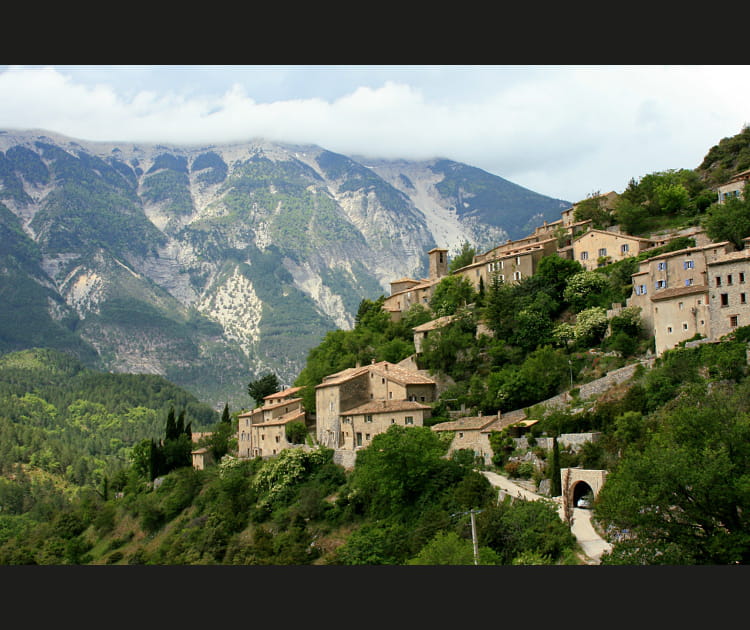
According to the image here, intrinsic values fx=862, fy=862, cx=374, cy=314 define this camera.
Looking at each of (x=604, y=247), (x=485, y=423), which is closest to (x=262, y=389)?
(x=604, y=247)

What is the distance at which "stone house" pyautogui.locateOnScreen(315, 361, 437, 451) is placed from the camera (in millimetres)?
62156

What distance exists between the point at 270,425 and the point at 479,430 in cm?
2406

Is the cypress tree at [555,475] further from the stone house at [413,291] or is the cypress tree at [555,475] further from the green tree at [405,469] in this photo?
the stone house at [413,291]

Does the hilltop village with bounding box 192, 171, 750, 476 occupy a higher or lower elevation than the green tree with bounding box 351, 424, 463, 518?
higher

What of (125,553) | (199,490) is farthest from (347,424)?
(125,553)

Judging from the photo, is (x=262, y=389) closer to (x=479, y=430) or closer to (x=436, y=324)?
(x=436, y=324)

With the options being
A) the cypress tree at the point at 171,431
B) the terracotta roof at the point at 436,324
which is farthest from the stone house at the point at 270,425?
the terracotta roof at the point at 436,324

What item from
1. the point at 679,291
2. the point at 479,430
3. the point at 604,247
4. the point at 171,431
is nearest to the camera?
the point at 679,291

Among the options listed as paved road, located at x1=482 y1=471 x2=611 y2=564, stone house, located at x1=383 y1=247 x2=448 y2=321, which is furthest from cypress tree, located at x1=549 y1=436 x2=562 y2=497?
stone house, located at x1=383 y1=247 x2=448 y2=321

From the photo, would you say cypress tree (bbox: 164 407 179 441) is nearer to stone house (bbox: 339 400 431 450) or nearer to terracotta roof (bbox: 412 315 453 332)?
terracotta roof (bbox: 412 315 453 332)

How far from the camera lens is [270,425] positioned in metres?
73.8

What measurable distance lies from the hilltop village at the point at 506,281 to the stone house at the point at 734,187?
12 centimetres

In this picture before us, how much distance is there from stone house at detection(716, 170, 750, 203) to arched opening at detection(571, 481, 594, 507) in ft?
120

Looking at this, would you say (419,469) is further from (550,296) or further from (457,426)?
(550,296)
